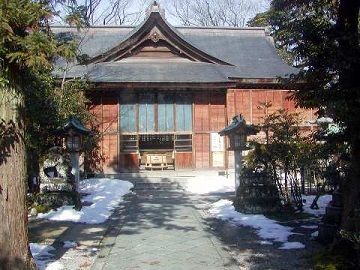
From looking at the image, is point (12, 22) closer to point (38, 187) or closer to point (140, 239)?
point (140, 239)

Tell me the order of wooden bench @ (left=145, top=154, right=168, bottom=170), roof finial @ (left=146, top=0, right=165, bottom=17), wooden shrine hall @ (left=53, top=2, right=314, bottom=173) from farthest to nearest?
wooden bench @ (left=145, top=154, right=168, bottom=170), roof finial @ (left=146, top=0, right=165, bottom=17), wooden shrine hall @ (left=53, top=2, right=314, bottom=173)

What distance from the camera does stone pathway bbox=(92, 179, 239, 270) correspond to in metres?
7.01

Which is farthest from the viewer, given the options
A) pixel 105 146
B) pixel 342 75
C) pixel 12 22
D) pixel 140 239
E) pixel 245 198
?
pixel 105 146

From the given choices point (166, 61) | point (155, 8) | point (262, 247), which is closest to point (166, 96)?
point (166, 61)

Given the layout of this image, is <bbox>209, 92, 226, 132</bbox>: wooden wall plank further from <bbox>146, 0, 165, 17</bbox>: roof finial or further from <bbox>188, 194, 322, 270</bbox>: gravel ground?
<bbox>188, 194, 322, 270</bbox>: gravel ground

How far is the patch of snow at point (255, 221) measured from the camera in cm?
886

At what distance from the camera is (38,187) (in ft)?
43.6

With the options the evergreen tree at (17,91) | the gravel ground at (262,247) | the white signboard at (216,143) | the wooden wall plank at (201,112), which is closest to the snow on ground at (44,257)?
the evergreen tree at (17,91)

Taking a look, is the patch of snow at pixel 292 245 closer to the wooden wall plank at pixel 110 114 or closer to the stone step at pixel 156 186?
the stone step at pixel 156 186

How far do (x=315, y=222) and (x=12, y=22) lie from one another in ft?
25.2

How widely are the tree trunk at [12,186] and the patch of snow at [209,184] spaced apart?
37.1 feet

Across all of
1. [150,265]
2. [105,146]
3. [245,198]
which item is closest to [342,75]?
[150,265]

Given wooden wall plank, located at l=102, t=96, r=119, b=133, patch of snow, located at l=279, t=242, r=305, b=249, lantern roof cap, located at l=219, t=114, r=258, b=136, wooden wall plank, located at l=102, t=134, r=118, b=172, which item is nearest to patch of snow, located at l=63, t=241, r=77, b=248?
patch of snow, located at l=279, t=242, r=305, b=249

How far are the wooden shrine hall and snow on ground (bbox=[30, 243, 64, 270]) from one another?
492 inches
